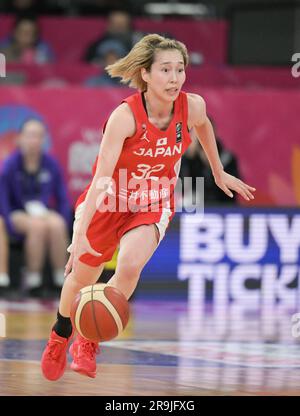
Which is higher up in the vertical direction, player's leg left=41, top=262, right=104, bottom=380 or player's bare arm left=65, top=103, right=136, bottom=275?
player's bare arm left=65, top=103, right=136, bottom=275

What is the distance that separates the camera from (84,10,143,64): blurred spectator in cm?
1405

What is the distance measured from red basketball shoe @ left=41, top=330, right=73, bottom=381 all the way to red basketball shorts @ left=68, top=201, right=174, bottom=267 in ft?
1.76

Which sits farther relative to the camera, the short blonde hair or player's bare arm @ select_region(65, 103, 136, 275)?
the short blonde hair

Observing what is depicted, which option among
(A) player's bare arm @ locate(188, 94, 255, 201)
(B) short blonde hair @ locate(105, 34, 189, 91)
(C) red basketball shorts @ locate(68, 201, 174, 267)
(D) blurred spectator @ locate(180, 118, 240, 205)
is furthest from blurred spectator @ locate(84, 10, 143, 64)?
(C) red basketball shorts @ locate(68, 201, 174, 267)

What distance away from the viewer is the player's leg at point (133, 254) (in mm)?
6723

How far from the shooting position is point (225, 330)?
974cm

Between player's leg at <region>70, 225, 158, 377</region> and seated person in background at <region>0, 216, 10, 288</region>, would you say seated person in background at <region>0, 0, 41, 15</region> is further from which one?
player's leg at <region>70, 225, 158, 377</region>

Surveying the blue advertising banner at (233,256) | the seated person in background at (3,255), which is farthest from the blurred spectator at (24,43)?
the blue advertising banner at (233,256)

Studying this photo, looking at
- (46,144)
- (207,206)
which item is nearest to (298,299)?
(207,206)

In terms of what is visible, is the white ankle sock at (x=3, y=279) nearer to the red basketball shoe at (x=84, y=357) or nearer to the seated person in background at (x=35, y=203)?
the seated person in background at (x=35, y=203)

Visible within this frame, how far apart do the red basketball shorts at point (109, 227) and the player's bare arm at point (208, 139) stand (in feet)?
1.61

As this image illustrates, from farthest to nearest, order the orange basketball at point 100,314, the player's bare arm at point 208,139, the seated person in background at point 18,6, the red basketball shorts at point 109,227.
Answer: the seated person in background at point 18,6 → the player's bare arm at point 208,139 → the red basketball shorts at point 109,227 → the orange basketball at point 100,314

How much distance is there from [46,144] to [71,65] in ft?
4.66

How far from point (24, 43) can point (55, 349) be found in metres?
7.72
